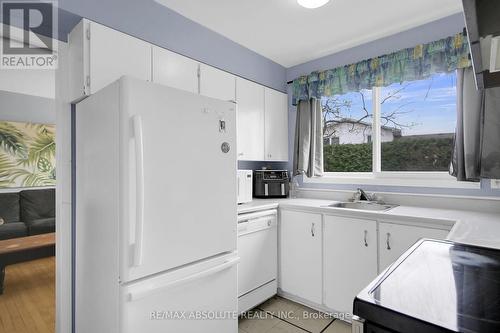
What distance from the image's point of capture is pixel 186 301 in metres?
1.47

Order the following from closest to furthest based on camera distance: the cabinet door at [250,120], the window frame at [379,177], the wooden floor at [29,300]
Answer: the wooden floor at [29,300], the window frame at [379,177], the cabinet door at [250,120]

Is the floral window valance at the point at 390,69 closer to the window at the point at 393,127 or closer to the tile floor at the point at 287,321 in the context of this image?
the window at the point at 393,127

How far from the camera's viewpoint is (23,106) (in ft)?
12.8

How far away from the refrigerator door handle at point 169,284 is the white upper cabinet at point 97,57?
1151mm

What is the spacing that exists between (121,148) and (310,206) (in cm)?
161

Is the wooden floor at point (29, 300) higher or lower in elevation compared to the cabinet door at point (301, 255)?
lower

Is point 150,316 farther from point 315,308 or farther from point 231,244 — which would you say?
point 315,308

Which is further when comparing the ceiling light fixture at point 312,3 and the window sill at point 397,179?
the window sill at point 397,179

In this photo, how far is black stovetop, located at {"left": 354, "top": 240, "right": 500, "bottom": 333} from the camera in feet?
1.88

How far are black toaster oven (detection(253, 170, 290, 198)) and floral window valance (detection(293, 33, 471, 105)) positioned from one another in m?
0.88

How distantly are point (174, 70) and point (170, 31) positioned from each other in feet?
1.15

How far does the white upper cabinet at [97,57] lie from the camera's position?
5.18ft

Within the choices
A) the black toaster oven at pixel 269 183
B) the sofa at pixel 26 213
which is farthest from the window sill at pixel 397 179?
the sofa at pixel 26 213

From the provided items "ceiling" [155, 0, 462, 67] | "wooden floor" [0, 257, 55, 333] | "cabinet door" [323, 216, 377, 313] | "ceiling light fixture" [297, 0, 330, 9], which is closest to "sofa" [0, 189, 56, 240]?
"wooden floor" [0, 257, 55, 333]
